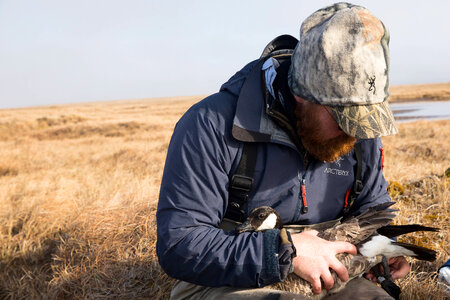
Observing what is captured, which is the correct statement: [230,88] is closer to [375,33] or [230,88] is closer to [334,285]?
[375,33]

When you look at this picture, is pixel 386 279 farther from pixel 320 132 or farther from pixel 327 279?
pixel 320 132

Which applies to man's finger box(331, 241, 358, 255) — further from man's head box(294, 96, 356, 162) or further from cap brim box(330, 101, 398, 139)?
cap brim box(330, 101, 398, 139)

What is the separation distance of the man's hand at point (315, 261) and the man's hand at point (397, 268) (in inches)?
25.6

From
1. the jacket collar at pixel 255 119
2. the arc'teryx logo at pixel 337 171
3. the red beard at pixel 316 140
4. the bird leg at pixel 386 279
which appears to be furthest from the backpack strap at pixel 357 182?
the jacket collar at pixel 255 119

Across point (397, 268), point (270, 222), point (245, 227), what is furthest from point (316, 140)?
point (397, 268)

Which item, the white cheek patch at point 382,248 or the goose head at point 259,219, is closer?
the goose head at point 259,219

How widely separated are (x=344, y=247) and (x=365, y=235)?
0.32 meters

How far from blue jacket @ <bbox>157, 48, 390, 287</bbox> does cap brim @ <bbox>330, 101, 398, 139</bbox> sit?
1.31 ft

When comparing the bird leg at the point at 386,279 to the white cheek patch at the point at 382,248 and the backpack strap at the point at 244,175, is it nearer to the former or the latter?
the white cheek patch at the point at 382,248

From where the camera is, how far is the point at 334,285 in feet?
8.45

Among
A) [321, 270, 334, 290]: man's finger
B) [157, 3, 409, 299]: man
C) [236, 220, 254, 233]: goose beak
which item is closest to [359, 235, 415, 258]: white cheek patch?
[157, 3, 409, 299]: man

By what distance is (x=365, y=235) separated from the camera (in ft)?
9.29

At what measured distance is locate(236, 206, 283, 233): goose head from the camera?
2.53 metres

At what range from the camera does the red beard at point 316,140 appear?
7.96 ft
